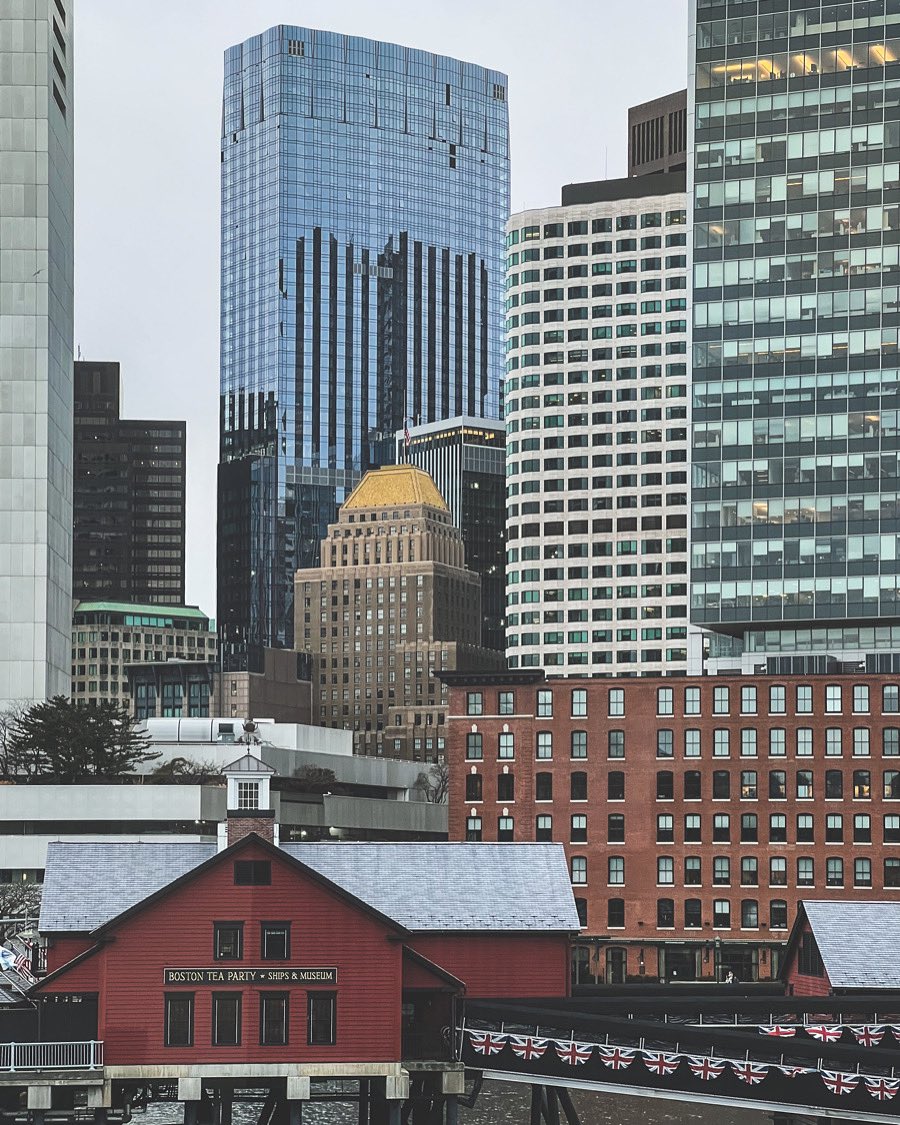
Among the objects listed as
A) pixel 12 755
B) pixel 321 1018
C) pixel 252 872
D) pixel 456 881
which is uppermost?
pixel 252 872

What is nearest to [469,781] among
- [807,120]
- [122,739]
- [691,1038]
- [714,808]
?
[714,808]

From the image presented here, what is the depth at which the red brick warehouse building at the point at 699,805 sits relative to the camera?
15575 centimetres

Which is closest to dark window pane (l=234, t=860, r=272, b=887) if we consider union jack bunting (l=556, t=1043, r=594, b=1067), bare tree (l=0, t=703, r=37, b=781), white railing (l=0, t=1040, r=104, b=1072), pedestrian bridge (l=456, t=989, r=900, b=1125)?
white railing (l=0, t=1040, r=104, b=1072)

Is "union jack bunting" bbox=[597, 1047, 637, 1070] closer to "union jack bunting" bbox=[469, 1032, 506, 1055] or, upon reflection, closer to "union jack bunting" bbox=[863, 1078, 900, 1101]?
"union jack bunting" bbox=[469, 1032, 506, 1055]

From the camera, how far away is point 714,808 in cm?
15838

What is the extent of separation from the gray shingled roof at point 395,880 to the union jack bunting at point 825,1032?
424 inches

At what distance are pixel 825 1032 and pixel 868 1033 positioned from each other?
2.01 m

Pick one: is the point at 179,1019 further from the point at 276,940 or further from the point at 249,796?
the point at 249,796

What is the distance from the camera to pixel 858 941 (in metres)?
79.1

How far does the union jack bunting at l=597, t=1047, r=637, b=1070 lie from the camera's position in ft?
224

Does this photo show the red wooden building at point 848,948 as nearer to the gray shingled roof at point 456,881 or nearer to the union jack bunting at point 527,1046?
the gray shingled roof at point 456,881

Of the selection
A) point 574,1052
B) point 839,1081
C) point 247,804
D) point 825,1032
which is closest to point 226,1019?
point 247,804

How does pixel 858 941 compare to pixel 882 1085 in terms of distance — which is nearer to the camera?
pixel 882 1085

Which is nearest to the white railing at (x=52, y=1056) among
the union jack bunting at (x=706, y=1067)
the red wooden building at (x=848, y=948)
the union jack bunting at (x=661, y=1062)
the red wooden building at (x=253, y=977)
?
the red wooden building at (x=253, y=977)
